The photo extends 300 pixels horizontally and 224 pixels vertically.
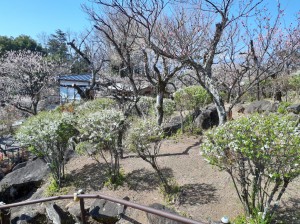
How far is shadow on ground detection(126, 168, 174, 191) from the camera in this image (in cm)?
595

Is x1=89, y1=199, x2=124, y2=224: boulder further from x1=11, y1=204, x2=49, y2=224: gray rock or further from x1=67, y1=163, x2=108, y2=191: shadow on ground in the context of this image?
x1=67, y1=163, x2=108, y2=191: shadow on ground

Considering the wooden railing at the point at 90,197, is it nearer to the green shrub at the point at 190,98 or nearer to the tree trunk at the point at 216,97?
the tree trunk at the point at 216,97

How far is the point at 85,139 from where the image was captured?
255 inches

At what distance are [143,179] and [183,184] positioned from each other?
1.02 m

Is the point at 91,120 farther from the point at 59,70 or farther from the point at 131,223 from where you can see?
the point at 59,70

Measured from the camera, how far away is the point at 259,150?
3510 mm

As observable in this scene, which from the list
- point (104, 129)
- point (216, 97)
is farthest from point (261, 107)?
point (104, 129)

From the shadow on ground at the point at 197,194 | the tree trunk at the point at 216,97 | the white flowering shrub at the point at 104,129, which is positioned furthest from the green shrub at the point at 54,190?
the tree trunk at the point at 216,97

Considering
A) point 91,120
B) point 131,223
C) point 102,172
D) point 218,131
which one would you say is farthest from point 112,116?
point 218,131

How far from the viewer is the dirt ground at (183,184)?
15.2 feet

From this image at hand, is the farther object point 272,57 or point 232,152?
point 272,57

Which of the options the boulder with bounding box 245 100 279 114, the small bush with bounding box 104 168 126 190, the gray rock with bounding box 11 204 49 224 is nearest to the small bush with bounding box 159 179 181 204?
the small bush with bounding box 104 168 126 190

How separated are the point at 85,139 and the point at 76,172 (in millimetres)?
1400

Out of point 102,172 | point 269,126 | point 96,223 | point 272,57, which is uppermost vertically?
point 272,57
